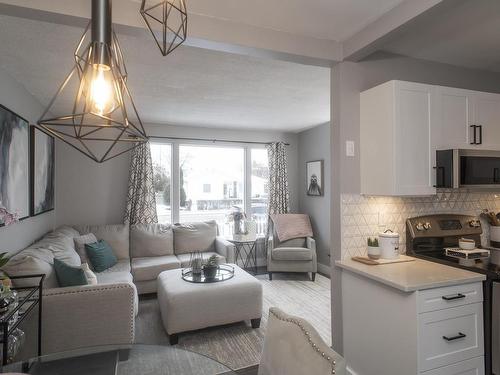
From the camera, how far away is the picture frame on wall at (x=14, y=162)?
241 centimetres

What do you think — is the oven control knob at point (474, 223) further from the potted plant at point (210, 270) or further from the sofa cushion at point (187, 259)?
the sofa cushion at point (187, 259)

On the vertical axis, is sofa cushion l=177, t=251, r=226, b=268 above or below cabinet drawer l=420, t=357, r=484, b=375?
above

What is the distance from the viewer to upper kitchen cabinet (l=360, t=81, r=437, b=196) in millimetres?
2064

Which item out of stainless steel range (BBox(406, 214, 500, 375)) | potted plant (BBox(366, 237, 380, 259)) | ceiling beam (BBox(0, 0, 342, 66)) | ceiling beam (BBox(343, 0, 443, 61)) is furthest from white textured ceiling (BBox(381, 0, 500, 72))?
potted plant (BBox(366, 237, 380, 259))

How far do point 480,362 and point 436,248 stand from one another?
821mm

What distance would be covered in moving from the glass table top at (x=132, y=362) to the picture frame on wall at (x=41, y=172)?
74.6 inches

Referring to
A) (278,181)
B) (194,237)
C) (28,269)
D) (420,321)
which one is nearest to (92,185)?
(194,237)

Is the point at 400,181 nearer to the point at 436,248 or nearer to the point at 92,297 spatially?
the point at 436,248

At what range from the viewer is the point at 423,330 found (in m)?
1.68

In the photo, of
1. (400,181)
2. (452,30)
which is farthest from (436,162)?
(452,30)

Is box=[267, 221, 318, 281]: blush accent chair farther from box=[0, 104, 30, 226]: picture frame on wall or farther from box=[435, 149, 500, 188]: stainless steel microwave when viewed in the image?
box=[0, 104, 30, 226]: picture frame on wall

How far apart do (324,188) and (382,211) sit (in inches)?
103

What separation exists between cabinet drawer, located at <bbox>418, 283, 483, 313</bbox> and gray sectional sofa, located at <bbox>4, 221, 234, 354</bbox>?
1.89 meters

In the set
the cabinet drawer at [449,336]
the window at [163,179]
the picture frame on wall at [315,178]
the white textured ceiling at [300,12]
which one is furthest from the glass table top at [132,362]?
the picture frame on wall at [315,178]
